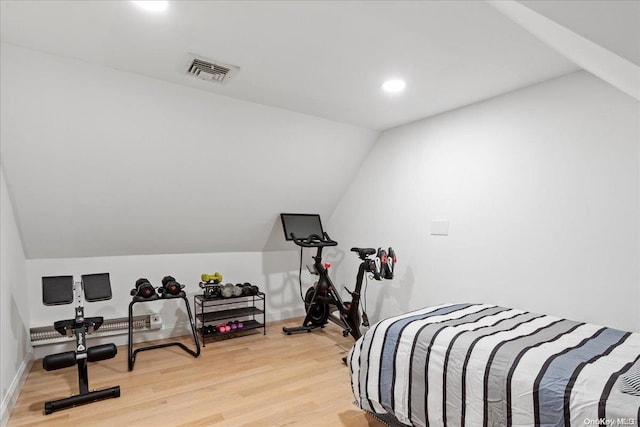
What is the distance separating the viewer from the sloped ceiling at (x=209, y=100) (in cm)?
175

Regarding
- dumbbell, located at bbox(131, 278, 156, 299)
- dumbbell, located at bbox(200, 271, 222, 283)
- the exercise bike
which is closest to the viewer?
dumbbell, located at bbox(131, 278, 156, 299)

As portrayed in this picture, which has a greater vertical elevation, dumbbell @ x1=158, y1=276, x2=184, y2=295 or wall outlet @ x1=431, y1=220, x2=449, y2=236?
wall outlet @ x1=431, y1=220, x2=449, y2=236

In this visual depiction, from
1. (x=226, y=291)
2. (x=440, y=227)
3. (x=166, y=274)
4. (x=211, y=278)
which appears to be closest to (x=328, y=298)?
(x=226, y=291)

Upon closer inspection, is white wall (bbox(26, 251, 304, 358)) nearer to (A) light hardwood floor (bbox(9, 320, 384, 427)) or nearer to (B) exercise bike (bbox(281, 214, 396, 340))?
(A) light hardwood floor (bbox(9, 320, 384, 427))

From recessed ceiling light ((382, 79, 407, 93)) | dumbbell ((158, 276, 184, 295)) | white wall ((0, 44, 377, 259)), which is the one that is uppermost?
recessed ceiling light ((382, 79, 407, 93))

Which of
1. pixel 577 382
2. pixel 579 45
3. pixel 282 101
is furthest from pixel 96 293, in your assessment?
pixel 579 45

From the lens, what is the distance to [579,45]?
1216mm

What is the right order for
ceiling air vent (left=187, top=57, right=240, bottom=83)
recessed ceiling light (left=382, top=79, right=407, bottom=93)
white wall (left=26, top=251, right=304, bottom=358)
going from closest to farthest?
ceiling air vent (left=187, top=57, right=240, bottom=83) → recessed ceiling light (left=382, top=79, right=407, bottom=93) → white wall (left=26, top=251, right=304, bottom=358)

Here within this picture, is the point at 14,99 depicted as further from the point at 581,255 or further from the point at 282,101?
the point at 581,255

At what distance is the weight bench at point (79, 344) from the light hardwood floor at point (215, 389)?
56 millimetres

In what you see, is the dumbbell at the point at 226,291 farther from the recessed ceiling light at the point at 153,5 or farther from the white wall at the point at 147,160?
the recessed ceiling light at the point at 153,5

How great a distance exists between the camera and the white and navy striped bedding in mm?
1310
